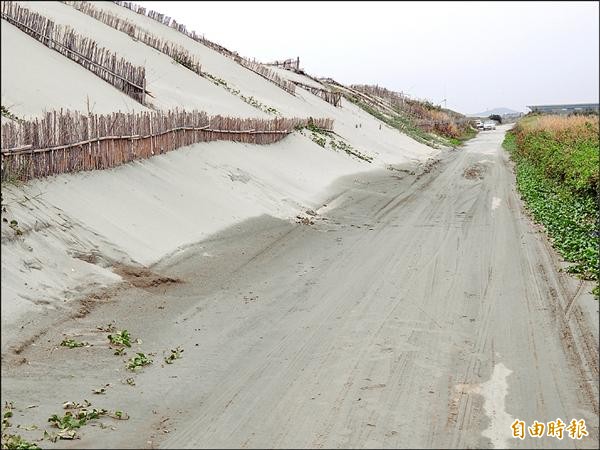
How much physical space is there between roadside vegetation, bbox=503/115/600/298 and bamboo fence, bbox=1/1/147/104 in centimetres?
1160

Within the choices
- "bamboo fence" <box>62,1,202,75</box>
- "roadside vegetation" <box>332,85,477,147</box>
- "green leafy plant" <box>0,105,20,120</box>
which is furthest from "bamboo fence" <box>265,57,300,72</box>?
"green leafy plant" <box>0,105,20,120</box>

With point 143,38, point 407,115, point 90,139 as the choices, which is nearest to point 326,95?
point 143,38

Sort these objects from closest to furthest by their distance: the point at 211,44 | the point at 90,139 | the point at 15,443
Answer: the point at 15,443 → the point at 90,139 → the point at 211,44

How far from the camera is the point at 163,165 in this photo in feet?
39.7

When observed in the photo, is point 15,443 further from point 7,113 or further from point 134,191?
point 7,113

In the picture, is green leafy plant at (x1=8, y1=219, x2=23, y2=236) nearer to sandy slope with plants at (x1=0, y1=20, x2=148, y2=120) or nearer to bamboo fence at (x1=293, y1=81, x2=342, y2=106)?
sandy slope with plants at (x1=0, y1=20, x2=148, y2=120)

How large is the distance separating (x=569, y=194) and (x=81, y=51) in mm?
14105

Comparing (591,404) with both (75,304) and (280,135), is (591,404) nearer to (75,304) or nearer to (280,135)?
(75,304)

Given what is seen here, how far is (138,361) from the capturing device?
580 cm

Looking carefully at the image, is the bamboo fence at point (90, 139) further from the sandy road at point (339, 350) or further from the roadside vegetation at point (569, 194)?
the roadside vegetation at point (569, 194)

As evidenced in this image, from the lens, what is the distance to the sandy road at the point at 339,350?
4.67 meters

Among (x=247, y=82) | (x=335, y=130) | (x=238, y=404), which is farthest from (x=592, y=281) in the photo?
(x=247, y=82)

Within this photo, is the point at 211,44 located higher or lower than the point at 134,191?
higher

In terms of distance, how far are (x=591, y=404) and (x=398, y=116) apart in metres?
44.0
